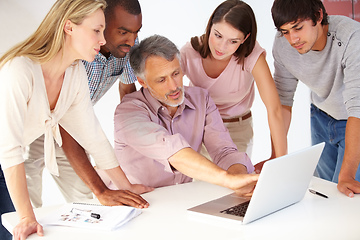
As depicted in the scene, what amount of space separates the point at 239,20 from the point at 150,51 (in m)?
0.44

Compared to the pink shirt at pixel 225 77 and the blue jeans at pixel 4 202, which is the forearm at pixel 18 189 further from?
the pink shirt at pixel 225 77

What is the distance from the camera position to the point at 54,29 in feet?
5.76

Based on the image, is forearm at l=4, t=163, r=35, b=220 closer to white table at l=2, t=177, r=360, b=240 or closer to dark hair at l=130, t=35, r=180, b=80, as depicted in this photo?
white table at l=2, t=177, r=360, b=240

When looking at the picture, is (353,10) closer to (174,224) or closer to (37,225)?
(174,224)

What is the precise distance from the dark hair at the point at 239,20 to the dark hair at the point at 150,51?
0.28 metres

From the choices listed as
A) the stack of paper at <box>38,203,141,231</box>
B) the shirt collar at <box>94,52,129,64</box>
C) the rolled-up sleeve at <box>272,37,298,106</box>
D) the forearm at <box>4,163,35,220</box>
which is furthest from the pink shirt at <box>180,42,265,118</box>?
the forearm at <box>4,163,35,220</box>

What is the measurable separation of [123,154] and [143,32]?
223cm

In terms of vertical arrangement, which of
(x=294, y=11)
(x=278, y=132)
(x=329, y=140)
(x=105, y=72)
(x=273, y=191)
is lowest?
(x=329, y=140)

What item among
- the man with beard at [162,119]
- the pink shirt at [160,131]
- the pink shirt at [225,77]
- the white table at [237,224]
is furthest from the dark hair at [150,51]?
the white table at [237,224]

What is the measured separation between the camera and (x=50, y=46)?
1.75m

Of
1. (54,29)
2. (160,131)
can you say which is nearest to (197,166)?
(160,131)

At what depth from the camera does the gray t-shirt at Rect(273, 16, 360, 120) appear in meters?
2.27

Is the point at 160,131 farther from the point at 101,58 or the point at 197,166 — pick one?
the point at 101,58

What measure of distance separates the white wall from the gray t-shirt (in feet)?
5.34
